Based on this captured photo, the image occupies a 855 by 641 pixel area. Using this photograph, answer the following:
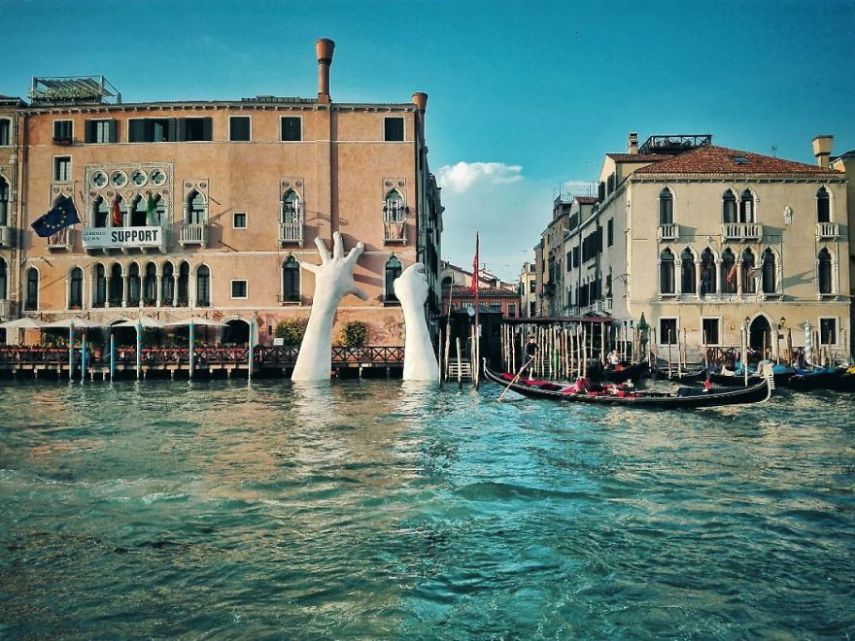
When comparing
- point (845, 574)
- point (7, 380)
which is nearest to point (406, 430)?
point (845, 574)

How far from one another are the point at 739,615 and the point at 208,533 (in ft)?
15.2

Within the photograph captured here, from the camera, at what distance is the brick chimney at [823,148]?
29953mm

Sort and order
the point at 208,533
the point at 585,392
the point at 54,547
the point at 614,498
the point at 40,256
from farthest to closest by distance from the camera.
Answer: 1. the point at 40,256
2. the point at 585,392
3. the point at 614,498
4. the point at 208,533
5. the point at 54,547

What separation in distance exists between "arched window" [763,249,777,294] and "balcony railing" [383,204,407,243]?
1403 centimetres

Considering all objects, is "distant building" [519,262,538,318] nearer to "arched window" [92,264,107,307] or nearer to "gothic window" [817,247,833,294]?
"gothic window" [817,247,833,294]

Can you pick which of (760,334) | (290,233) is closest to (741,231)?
(760,334)

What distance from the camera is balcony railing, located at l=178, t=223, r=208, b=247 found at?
28.8m

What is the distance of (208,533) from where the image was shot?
269 inches

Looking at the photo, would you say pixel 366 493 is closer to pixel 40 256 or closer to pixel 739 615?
pixel 739 615

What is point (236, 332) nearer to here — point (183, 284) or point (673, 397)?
point (183, 284)

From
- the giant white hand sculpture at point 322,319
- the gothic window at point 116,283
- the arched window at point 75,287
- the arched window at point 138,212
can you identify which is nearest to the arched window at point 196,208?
the arched window at point 138,212

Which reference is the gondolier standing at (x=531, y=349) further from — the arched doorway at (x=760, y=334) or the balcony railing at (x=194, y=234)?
the balcony railing at (x=194, y=234)

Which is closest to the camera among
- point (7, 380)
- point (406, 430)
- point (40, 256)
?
point (406, 430)

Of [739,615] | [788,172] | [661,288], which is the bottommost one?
[739,615]
